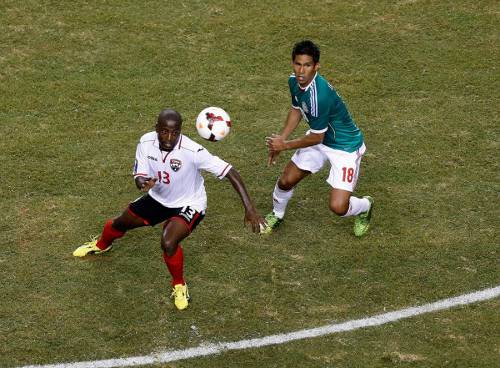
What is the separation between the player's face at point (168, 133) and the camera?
30.9 feet

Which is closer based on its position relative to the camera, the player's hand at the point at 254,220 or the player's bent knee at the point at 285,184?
the player's hand at the point at 254,220

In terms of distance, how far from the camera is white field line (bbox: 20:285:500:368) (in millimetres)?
8984

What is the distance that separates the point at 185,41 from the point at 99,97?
2229mm

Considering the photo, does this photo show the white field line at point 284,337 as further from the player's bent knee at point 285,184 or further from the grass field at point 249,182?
the player's bent knee at point 285,184

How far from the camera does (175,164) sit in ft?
31.9

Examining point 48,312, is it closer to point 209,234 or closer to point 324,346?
point 209,234

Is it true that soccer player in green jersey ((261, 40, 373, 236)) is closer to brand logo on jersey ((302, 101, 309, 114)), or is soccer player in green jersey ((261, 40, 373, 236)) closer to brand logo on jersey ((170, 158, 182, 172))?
brand logo on jersey ((302, 101, 309, 114))

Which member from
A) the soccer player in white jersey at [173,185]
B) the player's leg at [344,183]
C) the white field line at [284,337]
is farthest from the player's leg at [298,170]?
the white field line at [284,337]

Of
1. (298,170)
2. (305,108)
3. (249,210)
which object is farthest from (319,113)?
(249,210)

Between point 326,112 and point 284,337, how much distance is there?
2.77m

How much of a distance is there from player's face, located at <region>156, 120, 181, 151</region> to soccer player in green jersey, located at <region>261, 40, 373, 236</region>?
1.45 m

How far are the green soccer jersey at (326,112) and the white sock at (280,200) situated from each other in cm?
81

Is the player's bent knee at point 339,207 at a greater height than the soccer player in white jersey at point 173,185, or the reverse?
the soccer player in white jersey at point 173,185

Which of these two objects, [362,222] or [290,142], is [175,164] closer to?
[290,142]
